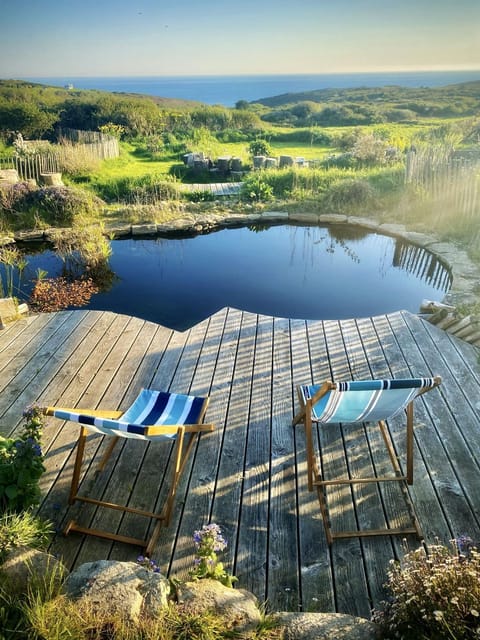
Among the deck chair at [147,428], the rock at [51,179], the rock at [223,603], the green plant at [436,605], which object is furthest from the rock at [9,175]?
the green plant at [436,605]

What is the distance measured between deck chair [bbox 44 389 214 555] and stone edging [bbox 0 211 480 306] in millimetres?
4305

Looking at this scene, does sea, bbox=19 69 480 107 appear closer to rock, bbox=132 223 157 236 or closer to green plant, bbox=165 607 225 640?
rock, bbox=132 223 157 236

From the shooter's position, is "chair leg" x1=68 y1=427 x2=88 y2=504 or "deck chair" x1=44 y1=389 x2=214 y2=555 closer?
"deck chair" x1=44 y1=389 x2=214 y2=555

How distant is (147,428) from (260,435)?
108cm

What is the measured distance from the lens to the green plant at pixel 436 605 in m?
1.41

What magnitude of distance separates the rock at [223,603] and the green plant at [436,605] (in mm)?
455

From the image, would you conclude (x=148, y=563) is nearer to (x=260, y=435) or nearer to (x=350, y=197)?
(x=260, y=435)

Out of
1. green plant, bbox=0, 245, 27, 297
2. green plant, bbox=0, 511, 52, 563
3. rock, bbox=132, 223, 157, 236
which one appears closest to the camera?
green plant, bbox=0, 511, 52, 563

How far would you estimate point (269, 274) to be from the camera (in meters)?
6.00

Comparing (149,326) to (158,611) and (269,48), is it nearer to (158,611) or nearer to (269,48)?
(158,611)

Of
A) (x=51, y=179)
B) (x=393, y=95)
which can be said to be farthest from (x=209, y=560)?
(x=393, y=95)

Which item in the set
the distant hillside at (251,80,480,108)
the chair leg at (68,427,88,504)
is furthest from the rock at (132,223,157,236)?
the distant hillside at (251,80,480,108)

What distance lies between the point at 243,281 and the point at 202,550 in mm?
4182

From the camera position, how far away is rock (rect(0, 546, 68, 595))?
1.64m
